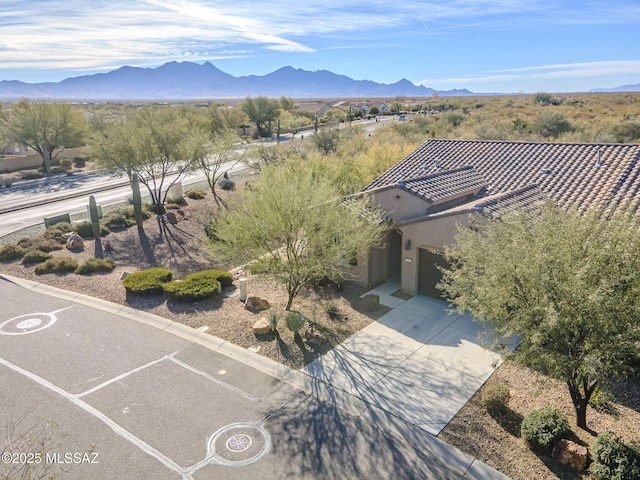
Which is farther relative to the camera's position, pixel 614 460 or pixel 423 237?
pixel 423 237

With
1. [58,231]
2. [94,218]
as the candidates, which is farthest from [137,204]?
[58,231]

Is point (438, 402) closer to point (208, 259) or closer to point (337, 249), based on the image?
point (337, 249)

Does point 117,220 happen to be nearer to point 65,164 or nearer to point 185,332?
point 185,332

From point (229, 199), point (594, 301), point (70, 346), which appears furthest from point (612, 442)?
point (229, 199)

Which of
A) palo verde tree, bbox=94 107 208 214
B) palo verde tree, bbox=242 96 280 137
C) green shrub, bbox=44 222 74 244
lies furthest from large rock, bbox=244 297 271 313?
palo verde tree, bbox=242 96 280 137

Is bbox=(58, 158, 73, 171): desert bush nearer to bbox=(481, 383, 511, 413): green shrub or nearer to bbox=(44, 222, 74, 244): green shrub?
bbox=(44, 222, 74, 244): green shrub

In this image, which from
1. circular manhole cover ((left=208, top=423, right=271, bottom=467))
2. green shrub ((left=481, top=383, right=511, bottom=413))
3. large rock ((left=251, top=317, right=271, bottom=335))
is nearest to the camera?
circular manhole cover ((left=208, top=423, right=271, bottom=467))

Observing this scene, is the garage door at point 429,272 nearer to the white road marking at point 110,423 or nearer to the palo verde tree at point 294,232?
the palo verde tree at point 294,232
